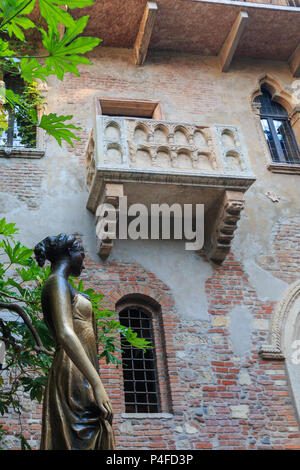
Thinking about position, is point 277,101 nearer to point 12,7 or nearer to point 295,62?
point 295,62

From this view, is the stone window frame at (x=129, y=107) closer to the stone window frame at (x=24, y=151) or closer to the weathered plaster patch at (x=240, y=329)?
the stone window frame at (x=24, y=151)

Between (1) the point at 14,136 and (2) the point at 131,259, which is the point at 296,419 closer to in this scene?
(2) the point at 131,259

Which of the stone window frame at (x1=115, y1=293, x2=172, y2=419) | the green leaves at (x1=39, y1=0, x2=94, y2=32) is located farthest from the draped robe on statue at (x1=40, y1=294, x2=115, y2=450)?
the stone window frame at (x1=115, y1=293, x2=172, y2=419)

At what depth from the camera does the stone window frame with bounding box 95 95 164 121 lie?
427 inches

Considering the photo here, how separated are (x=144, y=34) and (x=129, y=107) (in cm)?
148

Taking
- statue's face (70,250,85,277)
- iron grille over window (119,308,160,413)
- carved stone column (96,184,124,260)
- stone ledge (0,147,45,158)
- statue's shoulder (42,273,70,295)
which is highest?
stone ledge (0,147,45,158)

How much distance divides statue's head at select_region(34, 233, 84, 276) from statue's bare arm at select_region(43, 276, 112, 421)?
0.25 m

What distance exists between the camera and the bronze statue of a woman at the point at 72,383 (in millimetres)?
3379

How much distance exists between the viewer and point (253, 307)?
Result: 925cm

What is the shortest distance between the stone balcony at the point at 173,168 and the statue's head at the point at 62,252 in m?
4.44

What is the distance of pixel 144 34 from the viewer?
11117 millimetres

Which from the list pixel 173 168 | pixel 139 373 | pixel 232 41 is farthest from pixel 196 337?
pixel 232 41

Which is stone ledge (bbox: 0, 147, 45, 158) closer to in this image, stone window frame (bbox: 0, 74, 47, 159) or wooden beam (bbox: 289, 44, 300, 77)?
stone window frame (bbox: 0, 74, 47, 159)

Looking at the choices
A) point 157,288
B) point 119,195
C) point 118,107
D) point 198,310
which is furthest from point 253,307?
point 118,107
